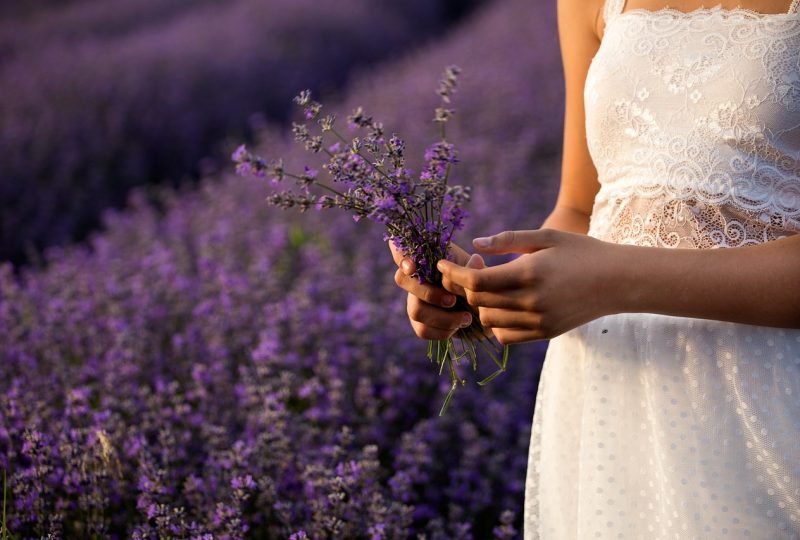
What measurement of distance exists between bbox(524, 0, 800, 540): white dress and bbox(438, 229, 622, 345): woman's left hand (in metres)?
0.21

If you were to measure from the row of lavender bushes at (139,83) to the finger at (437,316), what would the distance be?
12.4 feet

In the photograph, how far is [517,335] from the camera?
3.76ft

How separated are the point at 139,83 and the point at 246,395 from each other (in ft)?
17.4

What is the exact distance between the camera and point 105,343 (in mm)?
2615

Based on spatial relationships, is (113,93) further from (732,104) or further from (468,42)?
(732,104)

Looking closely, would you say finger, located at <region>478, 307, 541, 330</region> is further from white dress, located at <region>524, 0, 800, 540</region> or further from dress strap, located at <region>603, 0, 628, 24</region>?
dress strap, located at <region>603, 0, 628, 24</region>

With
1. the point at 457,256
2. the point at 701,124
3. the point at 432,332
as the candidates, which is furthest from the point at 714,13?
the point at 432,332

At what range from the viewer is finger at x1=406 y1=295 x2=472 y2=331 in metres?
1.25

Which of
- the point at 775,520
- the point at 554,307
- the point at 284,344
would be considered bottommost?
the point at 775,520

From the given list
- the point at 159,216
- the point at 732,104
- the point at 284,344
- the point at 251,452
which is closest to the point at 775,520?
the point at 732,104

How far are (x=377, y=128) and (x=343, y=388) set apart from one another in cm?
138

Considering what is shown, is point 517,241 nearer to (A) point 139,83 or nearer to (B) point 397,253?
(B) point 397,253

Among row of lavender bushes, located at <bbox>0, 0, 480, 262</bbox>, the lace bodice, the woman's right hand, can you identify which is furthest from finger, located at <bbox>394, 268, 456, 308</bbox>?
row of lavender bushes, located at <bbox>0, 0, 480, 262</bbox>

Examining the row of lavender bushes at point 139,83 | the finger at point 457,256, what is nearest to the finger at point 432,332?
the finger at point 457,256
